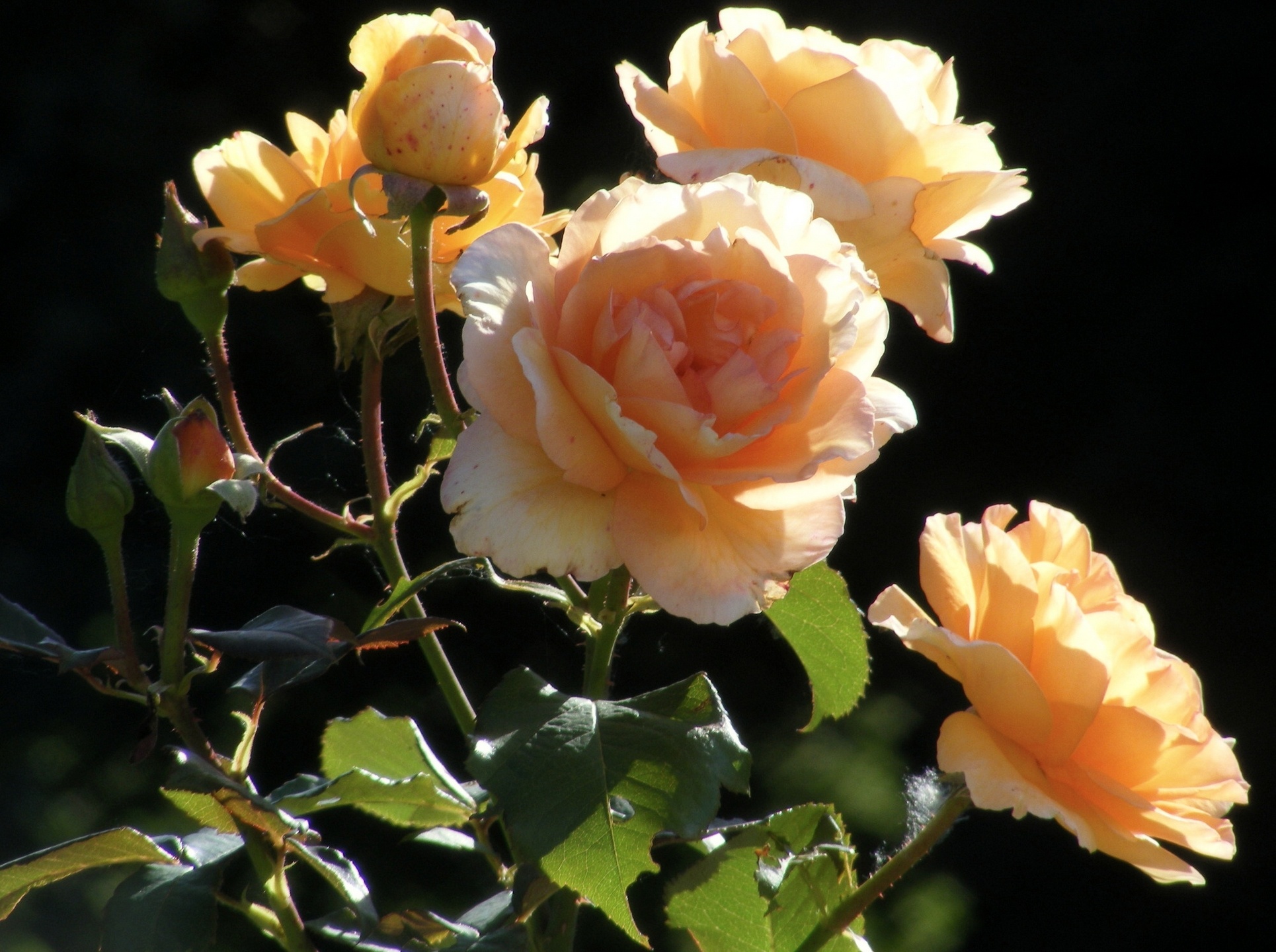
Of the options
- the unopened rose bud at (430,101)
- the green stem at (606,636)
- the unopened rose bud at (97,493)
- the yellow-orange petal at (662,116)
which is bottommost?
the green stem at (606,636)

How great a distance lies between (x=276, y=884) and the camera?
17.7 inches

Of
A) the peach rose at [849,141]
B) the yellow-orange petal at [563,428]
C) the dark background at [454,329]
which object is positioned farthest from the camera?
the dark background at [454,329]

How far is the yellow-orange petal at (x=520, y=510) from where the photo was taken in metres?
0.33

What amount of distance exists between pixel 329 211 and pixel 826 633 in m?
0.26

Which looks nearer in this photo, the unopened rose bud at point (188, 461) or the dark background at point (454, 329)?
the unopened rose bud at point (188, 461)

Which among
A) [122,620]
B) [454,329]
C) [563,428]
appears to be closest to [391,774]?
[122,620]

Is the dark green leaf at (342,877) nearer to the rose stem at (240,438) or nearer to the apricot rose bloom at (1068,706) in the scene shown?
the rose stem at (240,438)

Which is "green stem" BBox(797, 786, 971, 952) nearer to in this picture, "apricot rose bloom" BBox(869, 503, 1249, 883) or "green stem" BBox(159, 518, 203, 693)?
"apricot rose bloom" BBox(869, 503, 1249, 883)

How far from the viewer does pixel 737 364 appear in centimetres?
34

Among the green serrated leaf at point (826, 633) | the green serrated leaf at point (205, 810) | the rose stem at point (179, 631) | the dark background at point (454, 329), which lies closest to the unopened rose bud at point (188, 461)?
the rose stem at point (179, 631)

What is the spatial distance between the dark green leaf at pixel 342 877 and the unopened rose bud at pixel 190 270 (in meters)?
0.20

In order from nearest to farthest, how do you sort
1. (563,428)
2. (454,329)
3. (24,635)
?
(563,428), (24,635), (454,329)

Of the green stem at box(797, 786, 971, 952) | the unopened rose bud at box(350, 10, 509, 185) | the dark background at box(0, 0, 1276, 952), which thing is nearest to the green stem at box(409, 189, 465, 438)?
the unopened rose bud at box(350, 10, 509, 185)

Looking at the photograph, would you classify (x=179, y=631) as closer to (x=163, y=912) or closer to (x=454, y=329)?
(x=163, y=912)
